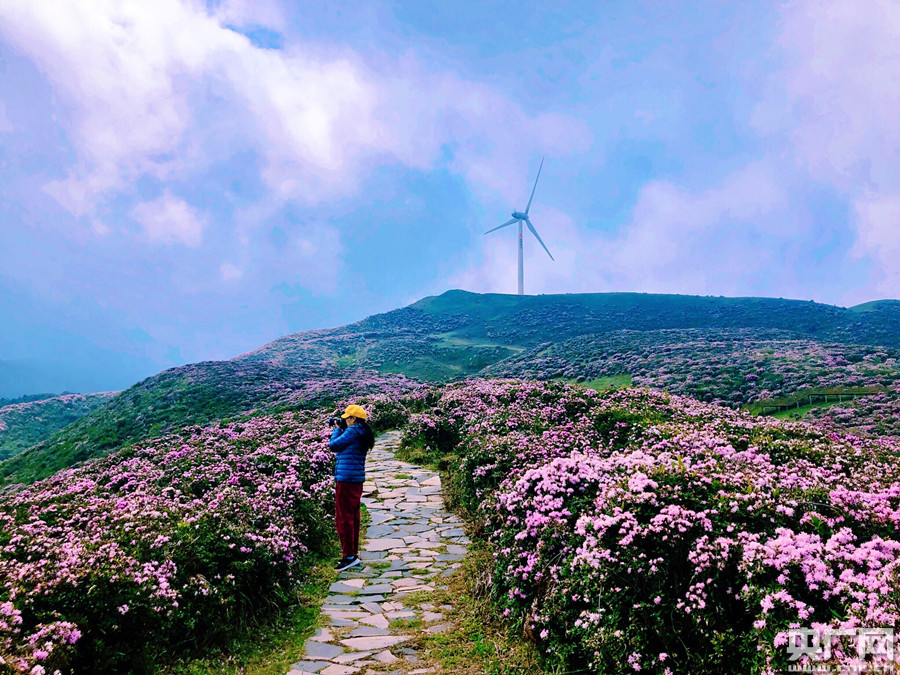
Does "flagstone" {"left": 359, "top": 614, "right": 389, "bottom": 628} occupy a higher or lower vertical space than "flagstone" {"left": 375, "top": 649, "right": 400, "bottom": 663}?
higher

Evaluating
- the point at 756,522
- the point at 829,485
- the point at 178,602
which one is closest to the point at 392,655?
the point at 178,602

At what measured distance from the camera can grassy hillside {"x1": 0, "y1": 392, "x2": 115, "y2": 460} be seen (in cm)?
4303

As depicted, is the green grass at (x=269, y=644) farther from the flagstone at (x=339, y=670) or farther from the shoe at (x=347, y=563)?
the shoe at (x=347, y=563)

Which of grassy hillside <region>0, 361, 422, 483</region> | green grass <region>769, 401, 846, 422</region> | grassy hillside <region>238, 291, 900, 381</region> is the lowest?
green grass <region>769, 401, 846, 422</region>

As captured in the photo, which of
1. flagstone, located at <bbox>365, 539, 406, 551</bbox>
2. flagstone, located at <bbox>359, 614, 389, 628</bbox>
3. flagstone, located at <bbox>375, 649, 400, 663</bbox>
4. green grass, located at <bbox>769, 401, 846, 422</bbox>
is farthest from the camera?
green grass, located at <bbox>769, 401, 846, 422</bbox>

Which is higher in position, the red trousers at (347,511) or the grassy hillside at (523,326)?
the grassy hillside at (523,326)

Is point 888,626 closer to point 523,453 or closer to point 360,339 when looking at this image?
point 523,453

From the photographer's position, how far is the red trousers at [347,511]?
9281 mm

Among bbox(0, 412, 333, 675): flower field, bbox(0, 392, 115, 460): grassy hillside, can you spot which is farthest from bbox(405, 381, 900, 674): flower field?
bbox(0, 392, 115, 460): grassy hillside

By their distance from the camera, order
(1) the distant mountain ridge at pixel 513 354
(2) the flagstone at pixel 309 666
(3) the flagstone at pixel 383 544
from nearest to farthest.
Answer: (2) the flagstone at pixel 309 666
(3) the flagstone at pixel 383 544
(1) the distant mountain ridge at pixel 513 354

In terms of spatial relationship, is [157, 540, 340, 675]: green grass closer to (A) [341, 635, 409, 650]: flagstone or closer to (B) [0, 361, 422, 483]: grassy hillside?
(A) [341, 635, 409, 650]: flagstone

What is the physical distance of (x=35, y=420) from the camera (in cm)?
4959

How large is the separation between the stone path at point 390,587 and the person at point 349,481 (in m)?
0.40


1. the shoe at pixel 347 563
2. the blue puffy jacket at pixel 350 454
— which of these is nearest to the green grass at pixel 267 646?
the shoe at pixel 347 563
